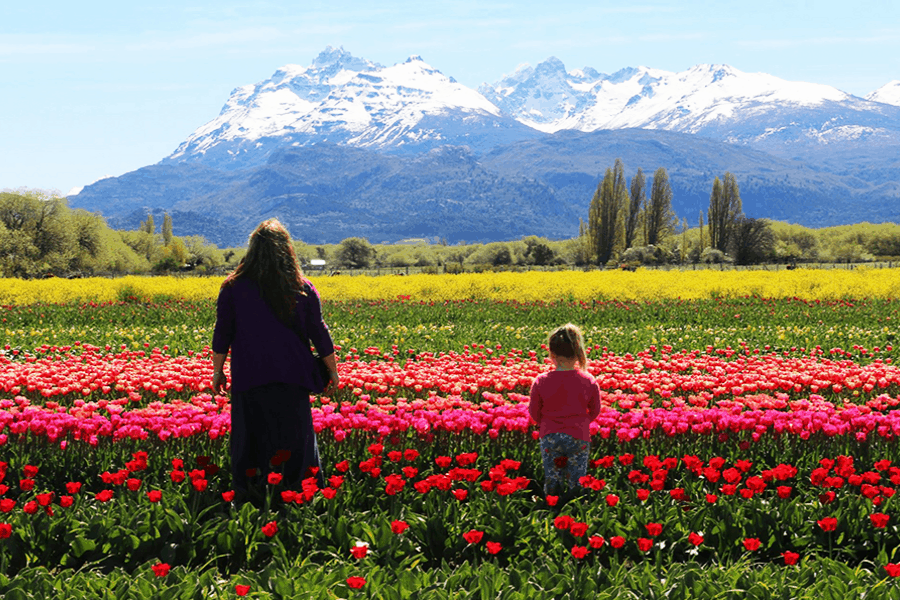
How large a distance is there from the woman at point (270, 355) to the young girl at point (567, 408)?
1.64 metres

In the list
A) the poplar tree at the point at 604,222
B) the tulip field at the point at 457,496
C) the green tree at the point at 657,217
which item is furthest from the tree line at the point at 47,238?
the green tree at the point at 657,217

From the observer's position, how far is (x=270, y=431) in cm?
571

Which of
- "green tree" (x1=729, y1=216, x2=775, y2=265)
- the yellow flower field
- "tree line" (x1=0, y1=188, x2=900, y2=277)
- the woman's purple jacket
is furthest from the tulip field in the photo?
"green tree" (x1=729, y1=216, x2=775, y2=265)

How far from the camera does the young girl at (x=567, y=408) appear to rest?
573 cm

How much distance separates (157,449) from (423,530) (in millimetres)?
2742

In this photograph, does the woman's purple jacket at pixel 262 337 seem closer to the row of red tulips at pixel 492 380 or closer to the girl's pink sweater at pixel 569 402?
the girl's pink sweater at pixel 569 402

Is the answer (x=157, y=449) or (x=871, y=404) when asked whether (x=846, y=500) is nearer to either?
(x=871, y=404)

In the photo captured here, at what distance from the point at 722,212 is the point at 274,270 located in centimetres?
8561

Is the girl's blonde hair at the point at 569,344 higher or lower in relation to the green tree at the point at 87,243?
lower

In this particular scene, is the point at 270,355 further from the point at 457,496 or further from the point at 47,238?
the point at 47,238

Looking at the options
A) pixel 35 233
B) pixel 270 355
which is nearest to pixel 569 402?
pixel 270 355

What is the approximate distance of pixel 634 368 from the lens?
36.3ft

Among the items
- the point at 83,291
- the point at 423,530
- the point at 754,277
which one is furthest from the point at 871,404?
the point at 83,291

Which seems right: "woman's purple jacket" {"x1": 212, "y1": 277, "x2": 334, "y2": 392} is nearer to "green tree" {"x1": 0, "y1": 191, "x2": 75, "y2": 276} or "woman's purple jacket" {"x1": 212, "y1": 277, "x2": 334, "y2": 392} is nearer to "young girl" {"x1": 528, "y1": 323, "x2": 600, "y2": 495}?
"young girl" {"x1": 528, "y1": 323, "x2": 600, "y2": 495}
